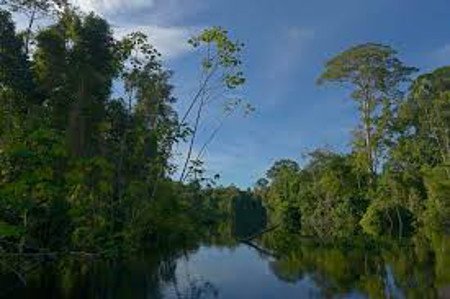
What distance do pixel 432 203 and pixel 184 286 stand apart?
2627 centimetres

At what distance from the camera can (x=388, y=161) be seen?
4503 centimetres

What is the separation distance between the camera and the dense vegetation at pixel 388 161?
136 feet

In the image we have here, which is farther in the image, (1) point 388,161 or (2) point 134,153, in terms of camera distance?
(1) point 388,161

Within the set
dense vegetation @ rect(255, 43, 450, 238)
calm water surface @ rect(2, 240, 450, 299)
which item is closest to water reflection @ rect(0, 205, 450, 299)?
calm water surface @ rect(2, 240, 450, 299)

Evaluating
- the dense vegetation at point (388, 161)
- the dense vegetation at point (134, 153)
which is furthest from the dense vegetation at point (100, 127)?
the dense vegetation at point (388, 161)

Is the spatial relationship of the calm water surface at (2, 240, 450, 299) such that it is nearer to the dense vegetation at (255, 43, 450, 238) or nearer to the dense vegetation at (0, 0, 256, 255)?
the dense vegetation at (0, 0, 256, 255)

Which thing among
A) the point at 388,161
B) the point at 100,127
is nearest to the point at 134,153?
the point at 100,127

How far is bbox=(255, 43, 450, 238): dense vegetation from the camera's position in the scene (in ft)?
136

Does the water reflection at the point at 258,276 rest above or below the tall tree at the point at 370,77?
below

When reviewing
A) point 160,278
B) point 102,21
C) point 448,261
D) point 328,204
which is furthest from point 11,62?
point 328,204

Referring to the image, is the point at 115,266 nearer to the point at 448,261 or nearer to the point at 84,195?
the point at 84,195

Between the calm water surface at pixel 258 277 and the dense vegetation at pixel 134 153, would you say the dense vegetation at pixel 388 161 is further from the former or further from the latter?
the calm water surface at pixel 258 277

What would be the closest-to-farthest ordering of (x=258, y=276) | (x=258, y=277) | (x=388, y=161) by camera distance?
(x=258, y=277) → (x=258, y=276) → (x=388, y=161)

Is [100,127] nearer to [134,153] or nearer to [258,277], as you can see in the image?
[134,153]
